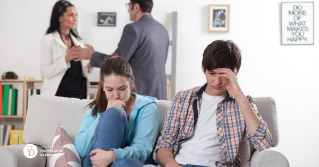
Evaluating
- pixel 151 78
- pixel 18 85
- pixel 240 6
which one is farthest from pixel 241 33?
pixel 18 85

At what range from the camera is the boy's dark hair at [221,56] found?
60.6 inches

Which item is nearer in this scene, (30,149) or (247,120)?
(247,120)

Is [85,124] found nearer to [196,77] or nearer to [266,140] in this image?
[266,140]

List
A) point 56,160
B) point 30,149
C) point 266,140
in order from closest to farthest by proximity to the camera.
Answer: point 266,140
point 56,160
point 30,149

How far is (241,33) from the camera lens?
138 inches

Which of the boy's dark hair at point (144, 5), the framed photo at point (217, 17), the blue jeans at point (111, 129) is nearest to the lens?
the blue jeans at point (111, 129)

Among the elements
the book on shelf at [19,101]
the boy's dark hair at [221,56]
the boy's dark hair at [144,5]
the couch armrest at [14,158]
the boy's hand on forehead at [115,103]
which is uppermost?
the boy's dark hair at [144,5]

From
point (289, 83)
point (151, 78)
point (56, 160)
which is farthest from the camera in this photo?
point (289, 83)

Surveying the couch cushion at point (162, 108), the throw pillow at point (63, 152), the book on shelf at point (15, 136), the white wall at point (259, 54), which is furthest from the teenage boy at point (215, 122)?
the book on shelf at point (15, 136)

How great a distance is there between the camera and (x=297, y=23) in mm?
3463

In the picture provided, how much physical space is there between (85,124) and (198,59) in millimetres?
2046

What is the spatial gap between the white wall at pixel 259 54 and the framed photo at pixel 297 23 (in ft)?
0.18

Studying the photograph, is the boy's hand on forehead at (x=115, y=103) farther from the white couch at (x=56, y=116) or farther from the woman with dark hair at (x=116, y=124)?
the white couch at (x=56, y=116)

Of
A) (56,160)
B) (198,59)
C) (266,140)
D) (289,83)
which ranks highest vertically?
(198,59)
